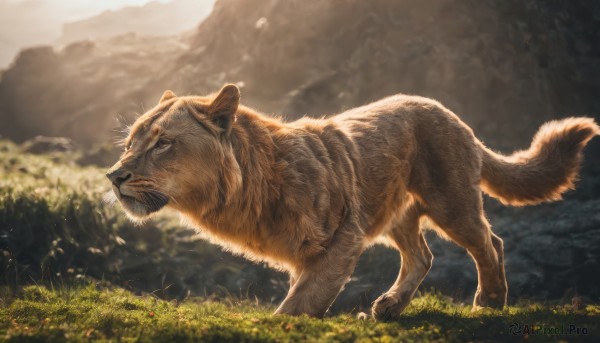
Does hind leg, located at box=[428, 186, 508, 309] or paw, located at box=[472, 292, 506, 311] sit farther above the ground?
hind leg, located at box=[428, 186, 508, 309]

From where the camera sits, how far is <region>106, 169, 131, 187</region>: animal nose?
5312 mm

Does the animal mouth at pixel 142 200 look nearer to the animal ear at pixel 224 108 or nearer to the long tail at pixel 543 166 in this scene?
the animal ear at pixel 224 108

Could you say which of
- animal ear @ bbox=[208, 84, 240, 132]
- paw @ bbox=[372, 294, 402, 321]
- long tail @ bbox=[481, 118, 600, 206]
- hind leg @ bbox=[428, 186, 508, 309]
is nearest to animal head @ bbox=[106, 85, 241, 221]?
animal ear @ bbox=[208, 84, 240, 132]

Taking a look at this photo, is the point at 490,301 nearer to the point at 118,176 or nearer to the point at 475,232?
the point at 475,232

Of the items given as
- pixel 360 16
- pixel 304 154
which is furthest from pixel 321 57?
pixel 304 154

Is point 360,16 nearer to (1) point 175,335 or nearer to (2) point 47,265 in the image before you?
(2) point 47,265

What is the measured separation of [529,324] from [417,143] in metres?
2.49

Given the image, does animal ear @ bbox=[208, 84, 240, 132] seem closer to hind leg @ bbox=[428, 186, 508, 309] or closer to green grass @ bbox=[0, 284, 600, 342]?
green grass @ bbox=[0, 284, 600, 342]

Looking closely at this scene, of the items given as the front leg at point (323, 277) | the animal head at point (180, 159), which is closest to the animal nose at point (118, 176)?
the animal head at point (180, 159)

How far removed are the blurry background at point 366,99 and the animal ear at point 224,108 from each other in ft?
10.3

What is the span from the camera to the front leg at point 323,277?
5.49 meters

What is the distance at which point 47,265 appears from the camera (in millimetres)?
9711

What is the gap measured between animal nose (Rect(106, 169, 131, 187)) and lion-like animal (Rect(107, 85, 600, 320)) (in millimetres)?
13

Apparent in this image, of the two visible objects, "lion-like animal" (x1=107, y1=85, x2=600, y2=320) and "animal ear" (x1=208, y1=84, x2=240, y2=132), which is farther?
"animal ear" (x1=208, y1=84, x2=240, y2=132)
